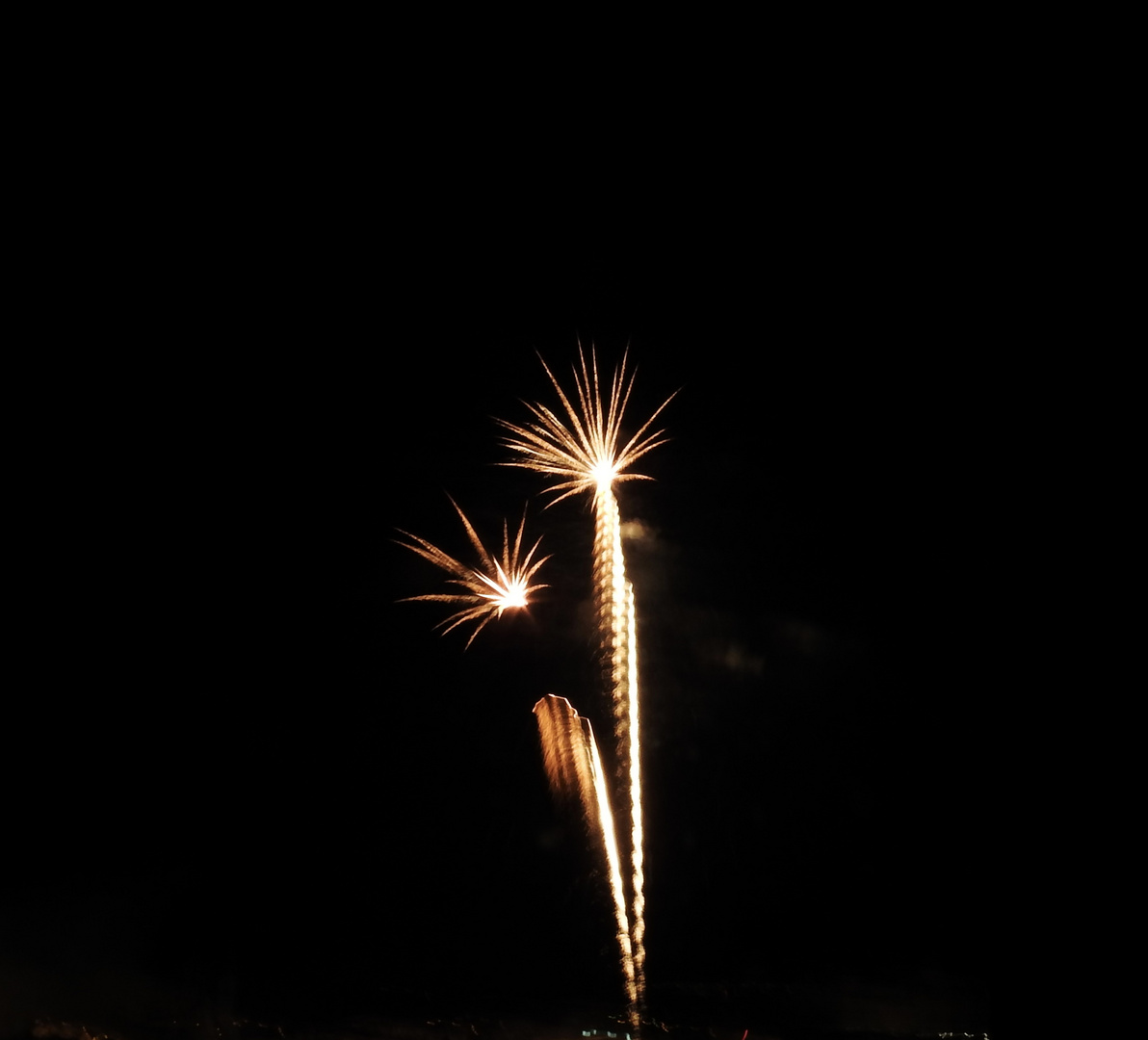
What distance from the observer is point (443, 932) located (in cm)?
713

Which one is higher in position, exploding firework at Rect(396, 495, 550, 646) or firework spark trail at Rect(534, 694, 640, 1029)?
exploding firework at Rect(396, 495, 550, 646)

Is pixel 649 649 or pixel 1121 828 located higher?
pixel 649 649

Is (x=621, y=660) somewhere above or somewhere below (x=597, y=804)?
above

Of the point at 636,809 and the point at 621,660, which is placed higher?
the point at 621,660

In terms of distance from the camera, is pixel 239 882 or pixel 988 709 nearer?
pixel 988 709

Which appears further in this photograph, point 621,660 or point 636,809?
point 636,809

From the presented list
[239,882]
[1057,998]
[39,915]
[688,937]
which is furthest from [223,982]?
[1057,998]

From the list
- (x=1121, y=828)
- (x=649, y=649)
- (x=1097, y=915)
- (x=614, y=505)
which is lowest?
(x=1097, y=915)

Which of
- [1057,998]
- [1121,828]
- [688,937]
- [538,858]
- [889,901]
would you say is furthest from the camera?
[538,858]

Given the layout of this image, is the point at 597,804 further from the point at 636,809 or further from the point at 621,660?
the point at 621,660

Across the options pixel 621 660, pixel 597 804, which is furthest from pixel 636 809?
pixel 621 660

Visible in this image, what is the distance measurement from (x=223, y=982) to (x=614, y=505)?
15.2 ft

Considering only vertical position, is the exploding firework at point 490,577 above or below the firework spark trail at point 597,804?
above

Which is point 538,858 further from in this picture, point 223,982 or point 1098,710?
point 1098,710
